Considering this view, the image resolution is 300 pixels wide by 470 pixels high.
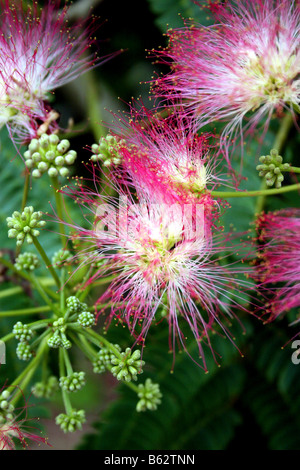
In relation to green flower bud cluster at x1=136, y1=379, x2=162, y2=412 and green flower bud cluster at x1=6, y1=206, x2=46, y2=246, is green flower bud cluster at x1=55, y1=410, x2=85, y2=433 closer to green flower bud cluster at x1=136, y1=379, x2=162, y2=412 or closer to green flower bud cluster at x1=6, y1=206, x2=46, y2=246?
green flower bud cluster at x1=136, y1=379, x2=162, y2=412

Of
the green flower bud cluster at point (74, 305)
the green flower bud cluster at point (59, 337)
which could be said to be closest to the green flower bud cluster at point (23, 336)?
the green flower bud cluster at point (59, 337)

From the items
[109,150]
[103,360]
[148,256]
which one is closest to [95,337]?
[103,360]

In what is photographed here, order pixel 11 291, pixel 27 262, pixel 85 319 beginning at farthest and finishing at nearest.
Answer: pixel 11 291 < pixel 27 262 < pixel 85 319

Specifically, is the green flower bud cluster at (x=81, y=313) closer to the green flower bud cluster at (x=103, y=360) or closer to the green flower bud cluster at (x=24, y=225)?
the green flower bud cluster at (x=103, y=360)

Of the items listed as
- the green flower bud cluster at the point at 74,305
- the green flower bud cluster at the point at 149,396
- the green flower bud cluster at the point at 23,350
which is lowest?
the green flower bud cluster at the point at 149,396

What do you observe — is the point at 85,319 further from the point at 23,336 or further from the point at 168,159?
the point at 168,159

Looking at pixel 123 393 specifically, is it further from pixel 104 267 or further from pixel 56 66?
pixel 56 66
